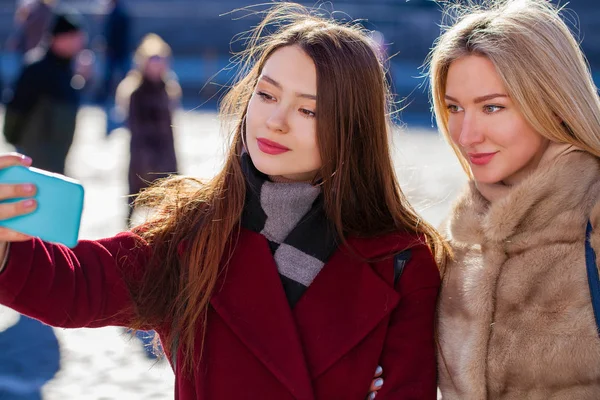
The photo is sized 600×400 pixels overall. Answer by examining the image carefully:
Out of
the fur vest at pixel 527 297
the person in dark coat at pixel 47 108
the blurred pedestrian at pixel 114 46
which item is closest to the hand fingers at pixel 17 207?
the fur vest at pixel 527 297

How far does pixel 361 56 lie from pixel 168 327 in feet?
3.29

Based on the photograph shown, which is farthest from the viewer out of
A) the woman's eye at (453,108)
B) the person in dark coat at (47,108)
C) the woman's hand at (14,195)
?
the person in dark coat at (47,108)

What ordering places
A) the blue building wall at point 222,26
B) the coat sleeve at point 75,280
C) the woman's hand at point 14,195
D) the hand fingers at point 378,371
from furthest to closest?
the blue building wall at point 222,26
the hand fingers at point 378,371
the coat sleeve at point 75,280
the woman's hand at point 14,195

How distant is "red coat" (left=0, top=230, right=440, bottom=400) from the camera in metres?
2.61

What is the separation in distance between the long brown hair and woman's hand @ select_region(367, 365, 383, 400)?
41 cm

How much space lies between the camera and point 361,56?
2.86 m

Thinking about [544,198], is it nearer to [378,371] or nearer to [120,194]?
[378,371]

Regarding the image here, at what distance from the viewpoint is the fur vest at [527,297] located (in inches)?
103

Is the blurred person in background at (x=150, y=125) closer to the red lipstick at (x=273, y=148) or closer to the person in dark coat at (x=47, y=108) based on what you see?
the person in dark coat at (x=47, y=108)

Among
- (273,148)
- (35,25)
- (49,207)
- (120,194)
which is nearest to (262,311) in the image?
(273,148)

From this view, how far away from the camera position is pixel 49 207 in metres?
2.21

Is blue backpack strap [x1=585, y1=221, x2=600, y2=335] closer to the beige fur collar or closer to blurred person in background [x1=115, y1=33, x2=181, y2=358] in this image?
the beige fur collar

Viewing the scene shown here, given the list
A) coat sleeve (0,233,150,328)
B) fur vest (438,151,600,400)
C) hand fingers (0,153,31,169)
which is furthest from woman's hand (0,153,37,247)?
fur vest (438,151,600,400)

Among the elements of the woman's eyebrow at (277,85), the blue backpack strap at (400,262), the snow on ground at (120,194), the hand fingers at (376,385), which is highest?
the woman's eyebrow at (277,85)
